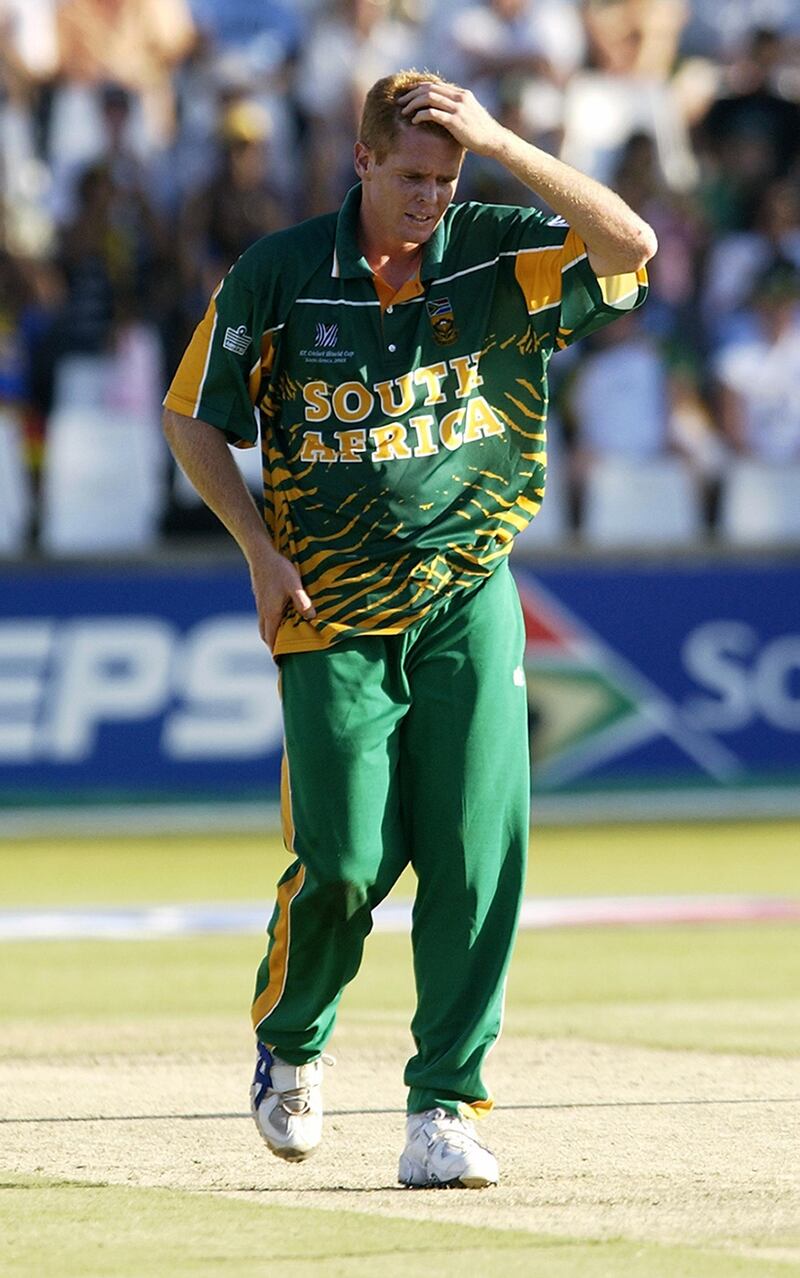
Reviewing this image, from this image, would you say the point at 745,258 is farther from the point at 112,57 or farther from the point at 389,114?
the point at 389,114

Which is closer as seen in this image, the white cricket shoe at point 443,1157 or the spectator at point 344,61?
the white cricket shoe at point 443,1157

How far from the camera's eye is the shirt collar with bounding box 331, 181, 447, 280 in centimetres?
543

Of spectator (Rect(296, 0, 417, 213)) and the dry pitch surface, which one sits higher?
spectator (Rect(296, 0, 417, 213))

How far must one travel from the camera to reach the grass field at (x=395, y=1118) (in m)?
4.57

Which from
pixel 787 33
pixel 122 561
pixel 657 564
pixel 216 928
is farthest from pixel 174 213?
pixel 216 928

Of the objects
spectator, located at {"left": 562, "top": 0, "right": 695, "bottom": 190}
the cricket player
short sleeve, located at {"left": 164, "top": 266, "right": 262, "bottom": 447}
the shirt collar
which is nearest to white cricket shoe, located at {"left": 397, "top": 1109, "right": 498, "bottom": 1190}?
the cricket player

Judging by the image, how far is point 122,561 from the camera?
540 inches

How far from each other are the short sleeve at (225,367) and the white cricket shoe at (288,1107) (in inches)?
59.0

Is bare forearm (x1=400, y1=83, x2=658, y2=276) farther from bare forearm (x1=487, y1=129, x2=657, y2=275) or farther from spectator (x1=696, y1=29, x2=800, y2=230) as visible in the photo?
spectator (x1=696, y1=29, x2=800, y2=230)

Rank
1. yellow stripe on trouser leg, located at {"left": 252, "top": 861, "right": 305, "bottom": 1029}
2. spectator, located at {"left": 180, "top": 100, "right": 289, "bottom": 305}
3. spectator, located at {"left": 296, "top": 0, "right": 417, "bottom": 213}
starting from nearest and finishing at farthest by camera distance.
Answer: yellow stripe on trouser leg, located at {"left": 252, "top": 861, "right": 305, "bottom": 1029}
spectator, located at {"left": 180, "top": 100, "right": 289, "bottom": 305}
spectator, located at {"left": 296, "top": 0, "right": 417, "bottom": 213}

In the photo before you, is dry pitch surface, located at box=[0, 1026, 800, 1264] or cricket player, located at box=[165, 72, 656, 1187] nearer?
dry pitch surface, located at box=[0, 1026, 800, 1264]

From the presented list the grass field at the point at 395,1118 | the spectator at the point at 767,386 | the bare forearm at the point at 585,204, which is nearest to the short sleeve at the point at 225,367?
the bare forearm at the point at 585,204

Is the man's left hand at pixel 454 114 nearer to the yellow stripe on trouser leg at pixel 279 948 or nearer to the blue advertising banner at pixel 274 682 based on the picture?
the yellow stripe on trouser leg at pixel 279 948

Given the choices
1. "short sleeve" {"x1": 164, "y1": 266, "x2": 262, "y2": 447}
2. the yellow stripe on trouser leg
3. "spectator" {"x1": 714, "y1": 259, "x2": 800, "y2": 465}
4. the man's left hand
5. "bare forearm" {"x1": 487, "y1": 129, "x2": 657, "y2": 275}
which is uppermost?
the man's left hand
